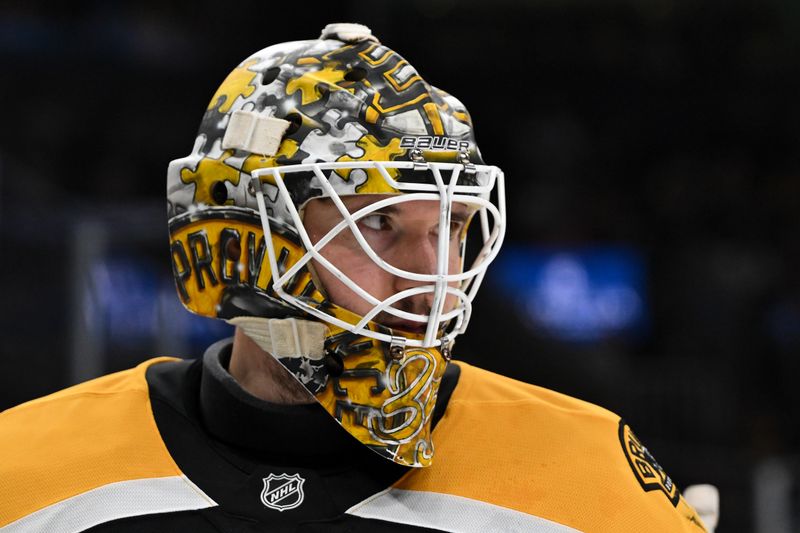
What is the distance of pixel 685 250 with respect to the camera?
188 inches

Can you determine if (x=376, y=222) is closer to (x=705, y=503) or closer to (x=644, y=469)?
(x=644, y=469)

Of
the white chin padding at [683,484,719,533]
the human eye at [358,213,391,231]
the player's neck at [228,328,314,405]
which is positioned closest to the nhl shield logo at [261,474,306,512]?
the player's neck at [228,328,314,405]

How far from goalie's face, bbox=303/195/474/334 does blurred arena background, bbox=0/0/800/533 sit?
2.93m

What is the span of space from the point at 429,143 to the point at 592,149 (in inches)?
155

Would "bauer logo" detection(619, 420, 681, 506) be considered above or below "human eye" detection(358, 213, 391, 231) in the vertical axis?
below

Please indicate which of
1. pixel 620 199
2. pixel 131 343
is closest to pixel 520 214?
pixel 620 199

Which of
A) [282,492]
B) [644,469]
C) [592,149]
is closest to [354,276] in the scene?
[282,492]

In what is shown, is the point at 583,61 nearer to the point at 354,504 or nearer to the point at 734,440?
the point at 734,440

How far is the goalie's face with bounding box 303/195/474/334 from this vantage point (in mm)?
1438

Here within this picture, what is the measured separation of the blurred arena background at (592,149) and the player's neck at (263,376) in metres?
2.76

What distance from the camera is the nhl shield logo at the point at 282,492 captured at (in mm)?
1458

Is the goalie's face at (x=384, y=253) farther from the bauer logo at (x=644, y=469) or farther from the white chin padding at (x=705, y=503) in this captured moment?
the white chin padding at (x=705, y=503)

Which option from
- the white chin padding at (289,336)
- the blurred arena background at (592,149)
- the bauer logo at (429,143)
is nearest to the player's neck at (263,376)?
the white chin padding at (289,336)

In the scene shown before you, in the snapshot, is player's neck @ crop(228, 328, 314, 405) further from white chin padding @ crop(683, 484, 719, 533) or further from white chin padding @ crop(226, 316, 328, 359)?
white chin padding @ crop(683, 484, 719, 533)
